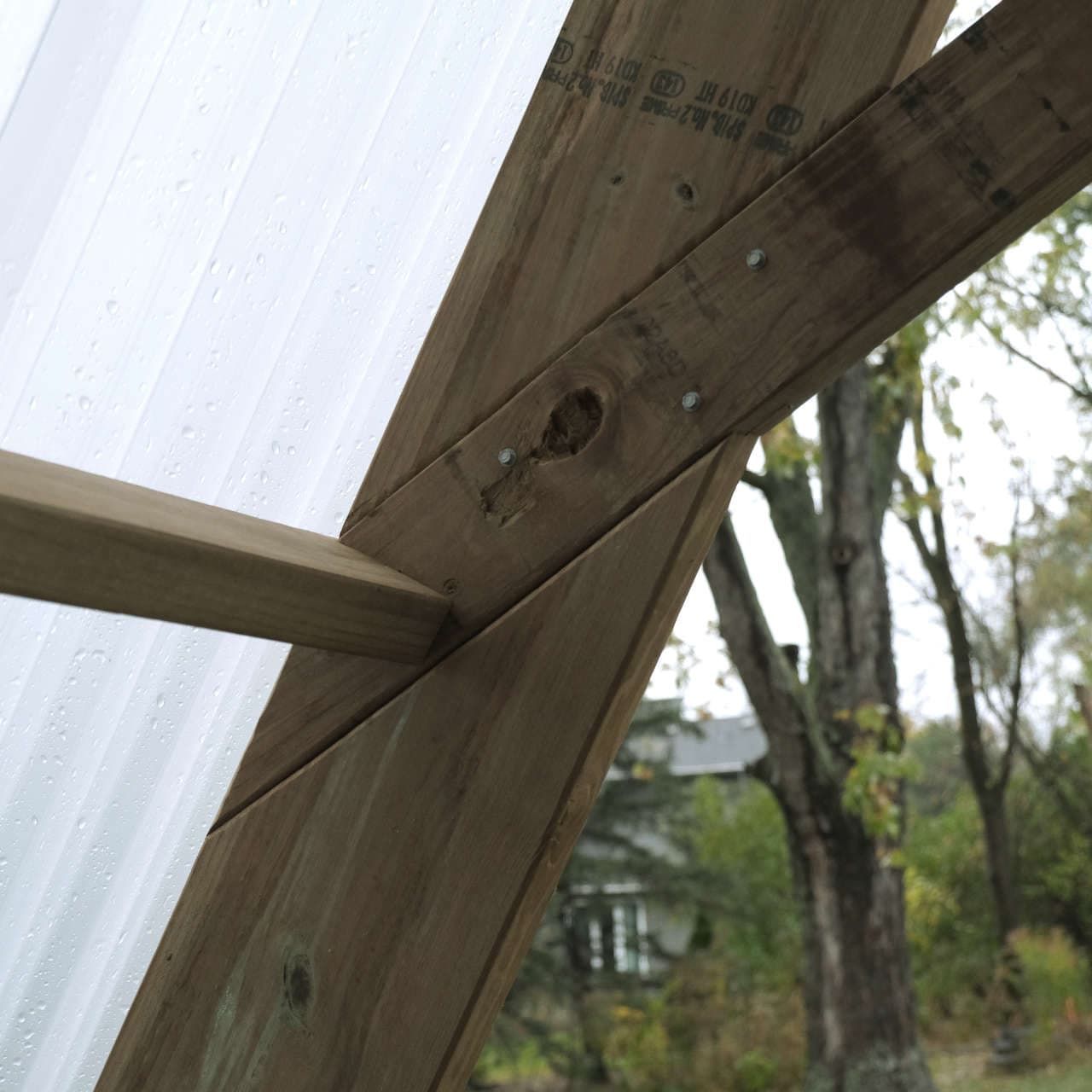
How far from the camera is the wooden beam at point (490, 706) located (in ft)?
2.17

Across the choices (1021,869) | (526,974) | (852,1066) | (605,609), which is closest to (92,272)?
(605,609)

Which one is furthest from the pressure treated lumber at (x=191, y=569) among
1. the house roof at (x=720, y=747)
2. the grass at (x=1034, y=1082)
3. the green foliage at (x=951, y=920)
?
the house roof at (x=720, y=747)

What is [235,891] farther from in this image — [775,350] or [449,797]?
[775,350]

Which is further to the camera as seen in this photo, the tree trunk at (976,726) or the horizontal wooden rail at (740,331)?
the tree trunk at (976,726)

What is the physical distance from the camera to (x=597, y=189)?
71 cm

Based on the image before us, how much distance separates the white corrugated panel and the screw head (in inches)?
10.1

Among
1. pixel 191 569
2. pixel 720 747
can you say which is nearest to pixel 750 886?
pixel 720 747

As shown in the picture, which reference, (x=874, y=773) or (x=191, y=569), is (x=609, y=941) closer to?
(x=874, y=773)

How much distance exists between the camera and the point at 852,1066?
540cm

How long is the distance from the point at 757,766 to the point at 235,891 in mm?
4773

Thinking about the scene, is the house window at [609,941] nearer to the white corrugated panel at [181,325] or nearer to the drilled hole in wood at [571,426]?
the white corrugated panel at [181,325]

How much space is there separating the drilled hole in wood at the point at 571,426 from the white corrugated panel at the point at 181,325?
185mm

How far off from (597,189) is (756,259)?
11 cm

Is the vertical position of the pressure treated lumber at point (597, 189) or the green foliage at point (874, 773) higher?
the green foliage at point (874, 773)
